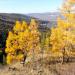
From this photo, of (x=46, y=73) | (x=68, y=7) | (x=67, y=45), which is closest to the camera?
(x=46, y=73)

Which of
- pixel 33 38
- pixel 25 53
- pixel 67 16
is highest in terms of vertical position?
pixel 67 16

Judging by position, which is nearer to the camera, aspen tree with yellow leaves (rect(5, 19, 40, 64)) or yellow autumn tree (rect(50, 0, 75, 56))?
yellow autumn tree (rect(50, 0, 75, 56))

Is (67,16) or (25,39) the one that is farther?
(25,39)

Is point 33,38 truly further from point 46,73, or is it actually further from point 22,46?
point 46,73

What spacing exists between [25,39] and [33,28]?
9.22ft

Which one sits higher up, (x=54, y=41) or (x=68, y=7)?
(x=68, y=7)

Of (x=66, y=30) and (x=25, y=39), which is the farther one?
(x=25, y=39)

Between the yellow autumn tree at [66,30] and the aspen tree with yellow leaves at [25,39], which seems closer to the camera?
the yellow autumn tree at [66,30]

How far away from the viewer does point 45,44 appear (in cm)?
6334

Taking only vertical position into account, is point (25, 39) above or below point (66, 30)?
below

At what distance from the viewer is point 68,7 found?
36938 mm

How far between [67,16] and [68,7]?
1.47 meters

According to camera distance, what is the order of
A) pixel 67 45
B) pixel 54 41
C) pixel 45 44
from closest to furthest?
pixel 67 45 → pixel 54 41 → pixel 45 44

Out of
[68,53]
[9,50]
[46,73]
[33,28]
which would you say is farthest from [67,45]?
[46,73]
